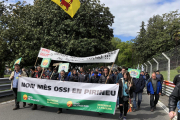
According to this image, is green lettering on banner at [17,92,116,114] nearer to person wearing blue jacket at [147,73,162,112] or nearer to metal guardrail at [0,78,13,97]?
person wearing blue jacket at [147,73,162,112]

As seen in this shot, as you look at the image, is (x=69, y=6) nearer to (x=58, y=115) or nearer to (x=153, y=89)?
(x=58, y=115)

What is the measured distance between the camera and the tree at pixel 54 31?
1761 cm

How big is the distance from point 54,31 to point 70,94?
13.1 m

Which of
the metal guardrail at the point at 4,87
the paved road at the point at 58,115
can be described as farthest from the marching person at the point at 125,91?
the metal guardrail at the point at 4,87

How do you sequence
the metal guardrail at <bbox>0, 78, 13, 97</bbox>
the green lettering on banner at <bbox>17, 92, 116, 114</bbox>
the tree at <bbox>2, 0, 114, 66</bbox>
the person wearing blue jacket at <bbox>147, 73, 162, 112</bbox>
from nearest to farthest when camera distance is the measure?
the green lettering on banner at <bbox>17, 92, 116, 114</bbox>, the person wearing blue jacket at <bbox>147, 73, 162, 112</bbox>, the metal guardrail at <bbox>0, 78, 13, 97</bbox>, the tree at <bbox>2, 0, 114, 66</bbox>

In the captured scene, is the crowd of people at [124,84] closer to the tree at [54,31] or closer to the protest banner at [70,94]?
the protest banner at [70,94]

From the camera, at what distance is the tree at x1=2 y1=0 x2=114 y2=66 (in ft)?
57.8

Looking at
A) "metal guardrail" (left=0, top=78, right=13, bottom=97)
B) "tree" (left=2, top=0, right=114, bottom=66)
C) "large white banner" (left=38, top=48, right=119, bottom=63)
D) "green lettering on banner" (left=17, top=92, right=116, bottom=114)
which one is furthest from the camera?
"tree" (left=2, top=0, right=114, bottom=66)

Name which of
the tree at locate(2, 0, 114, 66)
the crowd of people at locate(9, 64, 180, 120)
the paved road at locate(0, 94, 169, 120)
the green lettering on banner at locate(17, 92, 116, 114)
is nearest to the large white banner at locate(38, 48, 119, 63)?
the crowd of people at locate(9, 64, 180, 120)

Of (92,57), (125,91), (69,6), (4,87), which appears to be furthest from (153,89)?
(4,87)

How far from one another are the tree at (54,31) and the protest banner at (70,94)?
10620mm

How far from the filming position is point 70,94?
647cm

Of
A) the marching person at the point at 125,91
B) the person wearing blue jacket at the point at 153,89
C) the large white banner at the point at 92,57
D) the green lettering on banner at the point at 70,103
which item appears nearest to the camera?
the marching person at the point at 125,91

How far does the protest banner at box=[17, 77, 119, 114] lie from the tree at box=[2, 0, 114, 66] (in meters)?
10.6
